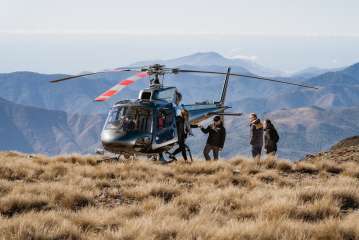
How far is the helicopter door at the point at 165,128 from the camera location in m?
16.9

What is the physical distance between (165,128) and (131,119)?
1336 millimetres

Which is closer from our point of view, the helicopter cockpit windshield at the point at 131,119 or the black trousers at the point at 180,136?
the helicopter cockpit windshield at the point at 131,119

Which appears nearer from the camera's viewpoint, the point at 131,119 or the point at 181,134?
the point at 131,119

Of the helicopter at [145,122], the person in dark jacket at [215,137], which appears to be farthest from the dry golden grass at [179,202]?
the person in dark jacket at [215,137]

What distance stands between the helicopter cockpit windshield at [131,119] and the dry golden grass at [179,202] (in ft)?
6.85

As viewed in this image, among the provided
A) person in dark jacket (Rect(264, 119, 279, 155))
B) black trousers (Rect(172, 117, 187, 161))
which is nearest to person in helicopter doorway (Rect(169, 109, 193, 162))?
black trousers (Rect(172, 117, 187, 161))

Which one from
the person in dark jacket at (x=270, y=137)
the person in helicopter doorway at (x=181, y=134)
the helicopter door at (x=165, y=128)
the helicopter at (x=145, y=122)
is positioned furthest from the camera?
the person in dark jacket at (x=270, y=137)

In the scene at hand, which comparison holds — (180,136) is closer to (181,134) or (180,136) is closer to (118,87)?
(181,134)

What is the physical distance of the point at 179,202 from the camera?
888 centimetres

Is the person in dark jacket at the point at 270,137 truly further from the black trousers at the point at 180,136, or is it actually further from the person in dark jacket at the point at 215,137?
the black trousers at the point at 180,136

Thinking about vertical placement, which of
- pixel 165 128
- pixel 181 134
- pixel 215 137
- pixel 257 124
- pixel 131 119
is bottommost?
pixel 215 137

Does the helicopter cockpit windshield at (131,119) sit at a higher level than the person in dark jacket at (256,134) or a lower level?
higher

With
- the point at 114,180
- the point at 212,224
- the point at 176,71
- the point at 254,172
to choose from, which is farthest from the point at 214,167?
the point at 212,224

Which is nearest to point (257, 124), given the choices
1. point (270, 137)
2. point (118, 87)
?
point (270, 137)
